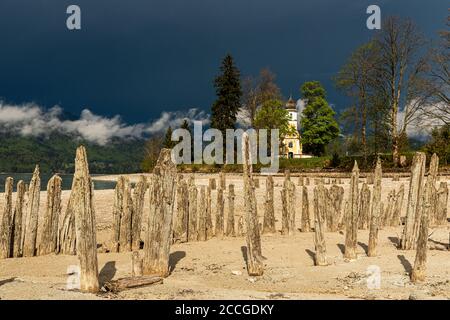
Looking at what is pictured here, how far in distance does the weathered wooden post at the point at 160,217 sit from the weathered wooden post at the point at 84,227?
4.37ft

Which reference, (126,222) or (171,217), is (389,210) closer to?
(126,222)

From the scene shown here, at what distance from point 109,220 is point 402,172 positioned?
2496cm

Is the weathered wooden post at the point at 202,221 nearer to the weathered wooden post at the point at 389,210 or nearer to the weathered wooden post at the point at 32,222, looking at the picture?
the weathered wooden post at the point at 32,222

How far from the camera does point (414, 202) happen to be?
10688 mm

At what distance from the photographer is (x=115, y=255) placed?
10719 millimetres

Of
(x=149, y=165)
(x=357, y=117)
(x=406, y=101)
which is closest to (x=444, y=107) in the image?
(x=406, y=101)

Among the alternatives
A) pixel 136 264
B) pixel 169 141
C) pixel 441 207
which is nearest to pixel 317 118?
pixel 169 141

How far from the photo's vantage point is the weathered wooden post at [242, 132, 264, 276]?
853cm

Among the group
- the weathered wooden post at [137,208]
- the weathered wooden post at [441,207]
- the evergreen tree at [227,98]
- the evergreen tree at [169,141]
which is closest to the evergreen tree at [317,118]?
the evergreen tree at [227,98]

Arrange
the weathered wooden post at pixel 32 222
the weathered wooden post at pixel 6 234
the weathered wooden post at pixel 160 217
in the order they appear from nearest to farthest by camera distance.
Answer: the weathered wooden post at pixel 160 217 → the weathered wooden post at pixel 6 234 → the weathered wooden post at pixel 32 222

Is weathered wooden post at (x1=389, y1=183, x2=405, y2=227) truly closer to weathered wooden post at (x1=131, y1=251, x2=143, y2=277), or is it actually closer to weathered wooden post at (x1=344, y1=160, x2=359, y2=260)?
weathered wooden post at (x1=344, y1=160, x2=359, y2=260)

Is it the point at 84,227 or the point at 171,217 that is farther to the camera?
the point at 171,217

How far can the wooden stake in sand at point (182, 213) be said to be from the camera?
475 inches

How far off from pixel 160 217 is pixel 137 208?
2.59m
